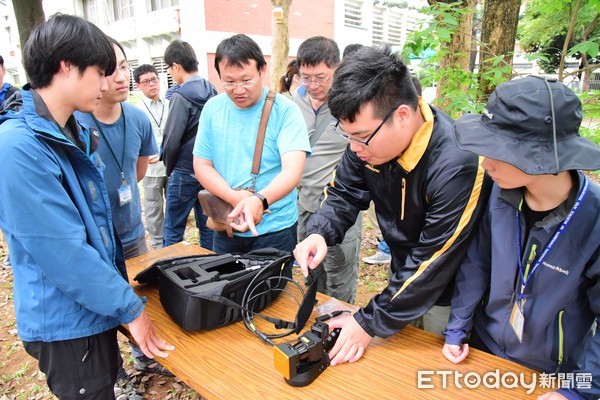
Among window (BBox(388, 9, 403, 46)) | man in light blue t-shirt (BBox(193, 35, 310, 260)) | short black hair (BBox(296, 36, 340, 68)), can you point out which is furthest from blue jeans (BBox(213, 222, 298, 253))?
window (BBox(388, 9, 403, 46))

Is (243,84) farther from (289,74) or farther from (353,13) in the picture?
(353,13)

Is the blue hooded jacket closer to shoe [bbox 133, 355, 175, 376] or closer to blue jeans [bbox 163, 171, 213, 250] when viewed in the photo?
shoe [bbox 133, 355, 175, 376]

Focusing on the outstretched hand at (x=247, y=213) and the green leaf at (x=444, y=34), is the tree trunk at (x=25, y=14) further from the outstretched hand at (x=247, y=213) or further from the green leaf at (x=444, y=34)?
the green leaf at (x=444, y=34)

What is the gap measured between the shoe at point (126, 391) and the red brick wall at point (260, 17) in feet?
Answer: 52.8

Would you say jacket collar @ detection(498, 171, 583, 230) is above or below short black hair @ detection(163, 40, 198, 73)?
below

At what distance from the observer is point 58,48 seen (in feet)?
4.18

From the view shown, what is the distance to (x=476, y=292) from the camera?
1405mm

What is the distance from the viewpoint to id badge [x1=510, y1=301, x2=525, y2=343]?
1.26 meters

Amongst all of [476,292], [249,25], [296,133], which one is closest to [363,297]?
[296,133]

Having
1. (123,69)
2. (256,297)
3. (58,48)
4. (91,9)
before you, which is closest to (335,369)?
(256,297)

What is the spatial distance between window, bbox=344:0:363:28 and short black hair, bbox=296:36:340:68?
22.8 metres

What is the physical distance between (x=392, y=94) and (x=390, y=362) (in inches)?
37.6

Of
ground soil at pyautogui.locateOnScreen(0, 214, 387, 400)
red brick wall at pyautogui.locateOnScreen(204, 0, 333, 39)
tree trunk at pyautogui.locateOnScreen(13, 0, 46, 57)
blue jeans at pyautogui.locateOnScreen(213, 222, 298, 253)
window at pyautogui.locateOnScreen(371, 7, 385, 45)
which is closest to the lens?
blue jeans at pyautogui.locateOnScreen(213, 222, 298, 253)

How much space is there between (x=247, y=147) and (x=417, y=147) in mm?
1063
